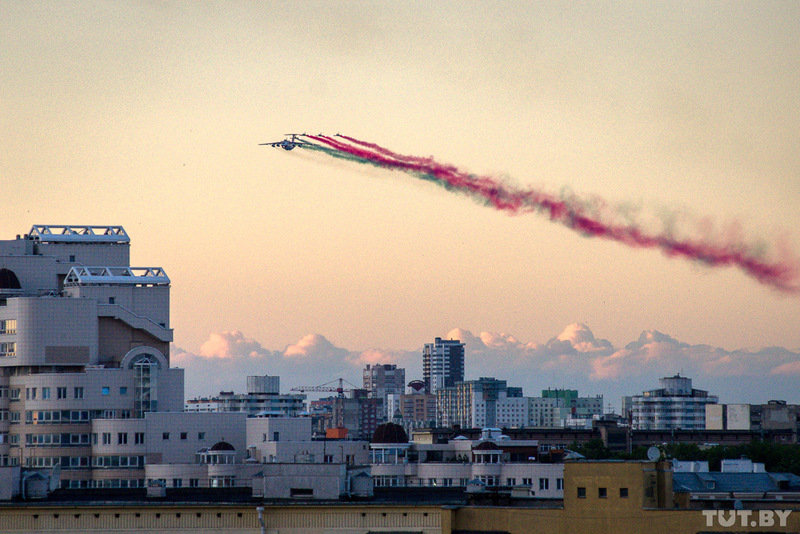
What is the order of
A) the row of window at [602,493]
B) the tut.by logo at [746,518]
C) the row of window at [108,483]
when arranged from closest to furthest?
the tut.by logo at [746,518] → the row of window at [602,493] → the row of window at [108,483]

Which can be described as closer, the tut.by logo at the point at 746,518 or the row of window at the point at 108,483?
the tut.by logo at the point at 746,518

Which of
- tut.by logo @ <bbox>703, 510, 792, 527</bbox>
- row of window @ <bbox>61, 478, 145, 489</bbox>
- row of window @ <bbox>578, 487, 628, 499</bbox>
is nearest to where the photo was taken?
tut.by logo @ <bbox>703, 510, 792, 527</bbox>

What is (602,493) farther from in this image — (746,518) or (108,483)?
(108,483)

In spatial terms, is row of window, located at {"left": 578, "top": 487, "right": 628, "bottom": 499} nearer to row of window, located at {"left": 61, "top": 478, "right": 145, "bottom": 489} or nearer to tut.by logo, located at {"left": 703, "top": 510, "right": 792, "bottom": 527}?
tut.by logo, located at {"left": 703, "top": 510, "right": 792, "bottom": 527}

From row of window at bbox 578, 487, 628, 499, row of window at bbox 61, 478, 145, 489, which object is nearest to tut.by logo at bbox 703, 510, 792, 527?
row of window at bbox 578, 487, 628, 499

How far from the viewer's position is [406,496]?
331ft

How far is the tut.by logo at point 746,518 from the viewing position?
83.0 meters

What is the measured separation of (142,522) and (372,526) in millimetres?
15627

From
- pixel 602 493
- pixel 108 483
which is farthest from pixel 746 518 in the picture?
pixel 108 483

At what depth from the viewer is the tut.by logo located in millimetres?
83000

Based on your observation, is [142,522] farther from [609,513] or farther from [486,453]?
[486,453]

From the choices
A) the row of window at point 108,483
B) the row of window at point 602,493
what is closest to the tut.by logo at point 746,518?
the row of window at point 602,493

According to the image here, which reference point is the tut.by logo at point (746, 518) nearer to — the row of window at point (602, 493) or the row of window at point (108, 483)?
the row of window at point (602, 493)

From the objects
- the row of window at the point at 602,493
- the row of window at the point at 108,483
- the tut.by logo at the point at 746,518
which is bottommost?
the row of window at the point at 108,483
